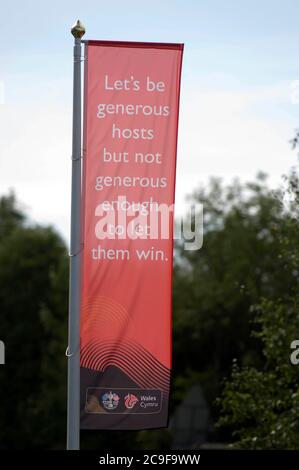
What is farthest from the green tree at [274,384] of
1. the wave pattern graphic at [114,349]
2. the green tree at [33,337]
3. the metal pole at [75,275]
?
the green tree at [33,337]

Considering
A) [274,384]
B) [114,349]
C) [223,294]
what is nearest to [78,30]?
[114,349]

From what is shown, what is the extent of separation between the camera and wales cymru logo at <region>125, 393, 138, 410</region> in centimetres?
1010

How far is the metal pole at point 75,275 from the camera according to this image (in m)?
9.90

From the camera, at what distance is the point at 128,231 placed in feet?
33.7

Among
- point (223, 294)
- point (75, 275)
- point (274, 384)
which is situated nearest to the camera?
point (75, 275)

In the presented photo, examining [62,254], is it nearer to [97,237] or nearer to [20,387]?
[20,387]

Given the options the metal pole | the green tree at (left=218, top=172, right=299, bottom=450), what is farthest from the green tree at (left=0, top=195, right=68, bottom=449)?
the metal pole

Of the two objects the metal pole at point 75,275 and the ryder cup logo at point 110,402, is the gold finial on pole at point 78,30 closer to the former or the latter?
the metal pole at point 75,275

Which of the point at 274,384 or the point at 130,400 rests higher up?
the point at 130,400

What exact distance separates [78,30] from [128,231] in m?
2.33

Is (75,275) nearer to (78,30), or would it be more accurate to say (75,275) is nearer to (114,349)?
(114,349)

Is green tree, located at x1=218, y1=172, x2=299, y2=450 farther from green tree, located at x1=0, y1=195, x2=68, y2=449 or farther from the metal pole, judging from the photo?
green tree, located at x1=0, y1=195, x2=68, y2=449

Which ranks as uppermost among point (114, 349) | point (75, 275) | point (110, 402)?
point (75, 275)

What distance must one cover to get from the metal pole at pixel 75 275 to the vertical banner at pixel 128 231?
0.33 ft
